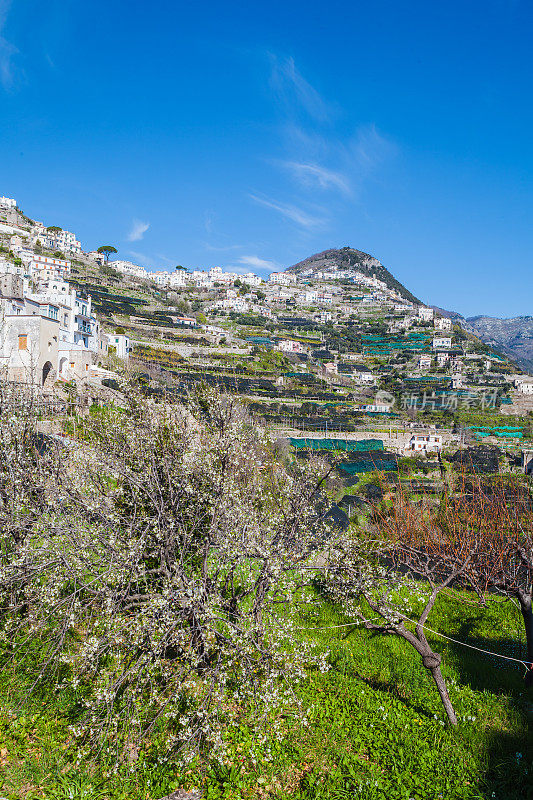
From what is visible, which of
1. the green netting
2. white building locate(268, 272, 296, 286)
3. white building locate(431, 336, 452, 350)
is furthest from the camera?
white building locate(268, 272, 296, 286)

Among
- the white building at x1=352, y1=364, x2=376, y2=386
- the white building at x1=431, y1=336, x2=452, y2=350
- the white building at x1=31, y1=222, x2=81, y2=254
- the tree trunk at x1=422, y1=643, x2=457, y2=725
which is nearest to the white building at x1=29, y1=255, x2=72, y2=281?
the white building at x1=31, y1=222, x2=81, y2=254

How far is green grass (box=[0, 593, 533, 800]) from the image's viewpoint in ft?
12.8

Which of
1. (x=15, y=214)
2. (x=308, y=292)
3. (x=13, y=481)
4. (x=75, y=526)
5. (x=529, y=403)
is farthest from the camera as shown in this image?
(x=308, y=292)

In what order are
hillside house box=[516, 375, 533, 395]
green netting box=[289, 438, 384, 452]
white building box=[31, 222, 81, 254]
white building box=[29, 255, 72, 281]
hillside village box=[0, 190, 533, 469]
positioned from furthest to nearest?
white building box=[31, 222, 81, 254]
hillside house box=[516, 375, 533, 395]
white building box=[29, 255, 72, 281]
green netting box=[289, 438, 384, 452]
hillside village box=[0, 190, 533, 469]

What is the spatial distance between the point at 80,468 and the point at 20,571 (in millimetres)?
1615

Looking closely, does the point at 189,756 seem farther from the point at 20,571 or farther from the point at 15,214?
the point at 15,214

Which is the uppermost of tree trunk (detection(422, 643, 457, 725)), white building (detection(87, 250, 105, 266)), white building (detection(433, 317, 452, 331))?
white building (detection(87, 250, 105, 266))

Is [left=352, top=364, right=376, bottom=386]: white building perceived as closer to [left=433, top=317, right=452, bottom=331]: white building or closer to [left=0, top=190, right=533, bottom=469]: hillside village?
[left=0, top=190, right=533, bottom=469]: hillside village

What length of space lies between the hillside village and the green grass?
7769 millimetres

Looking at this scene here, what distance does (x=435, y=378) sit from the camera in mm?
96375

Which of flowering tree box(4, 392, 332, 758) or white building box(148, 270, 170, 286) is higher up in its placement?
white building box(148, 270, 170, 286)

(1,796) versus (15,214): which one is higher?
(15,214)

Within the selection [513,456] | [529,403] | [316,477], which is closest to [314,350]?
[529,403]

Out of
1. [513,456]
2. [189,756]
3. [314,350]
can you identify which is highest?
[314,350]
